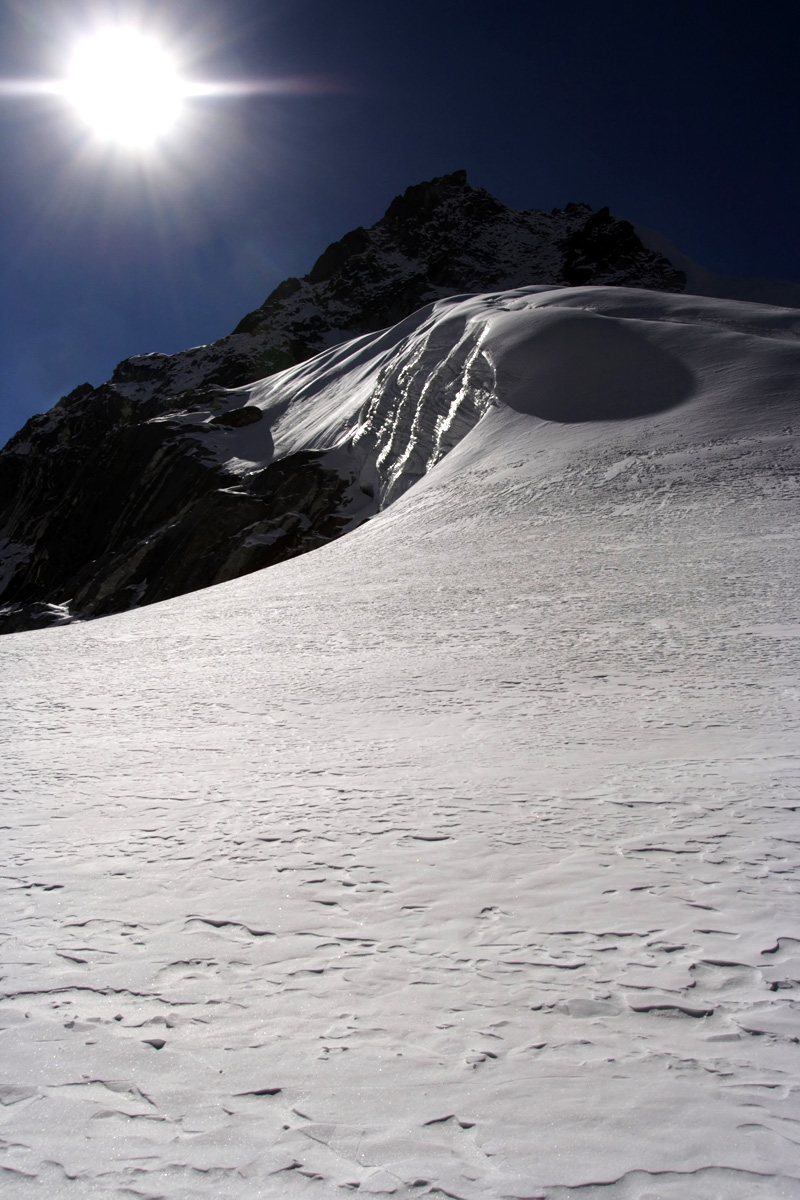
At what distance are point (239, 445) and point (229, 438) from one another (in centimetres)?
218

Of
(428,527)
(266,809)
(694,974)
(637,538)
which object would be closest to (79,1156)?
(694,974)

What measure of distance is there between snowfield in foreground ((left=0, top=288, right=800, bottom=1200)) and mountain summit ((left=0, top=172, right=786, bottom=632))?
26.2 meters

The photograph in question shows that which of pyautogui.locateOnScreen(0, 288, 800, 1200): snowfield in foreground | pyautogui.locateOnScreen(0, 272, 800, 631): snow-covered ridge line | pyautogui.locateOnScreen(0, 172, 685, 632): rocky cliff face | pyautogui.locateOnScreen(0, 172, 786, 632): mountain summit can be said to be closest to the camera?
pyautogui.locateOnScreen(0, 288, 800, 1200): snowfield in foreground

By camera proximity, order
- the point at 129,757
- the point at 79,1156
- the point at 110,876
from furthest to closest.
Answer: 1. the point at 129,757
2. the point at 110,876
3. the point at 79,1156

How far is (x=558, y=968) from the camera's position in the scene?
3.00m

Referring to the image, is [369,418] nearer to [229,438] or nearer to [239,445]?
[239,445]

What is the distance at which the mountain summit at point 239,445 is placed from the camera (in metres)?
36.2

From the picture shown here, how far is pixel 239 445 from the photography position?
51031mm

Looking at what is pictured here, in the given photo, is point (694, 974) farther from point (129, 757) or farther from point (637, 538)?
point (637, 538)

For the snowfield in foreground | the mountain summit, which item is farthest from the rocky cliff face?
the snowfield in foreground

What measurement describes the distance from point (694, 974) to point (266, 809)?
288 centimetres

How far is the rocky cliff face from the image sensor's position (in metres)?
37.2

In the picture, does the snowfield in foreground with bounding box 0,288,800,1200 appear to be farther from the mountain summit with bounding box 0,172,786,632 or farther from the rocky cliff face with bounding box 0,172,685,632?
the rocky cliff face with bounding box 0,172,685,632

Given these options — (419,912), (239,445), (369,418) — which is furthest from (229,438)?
(419,912)
